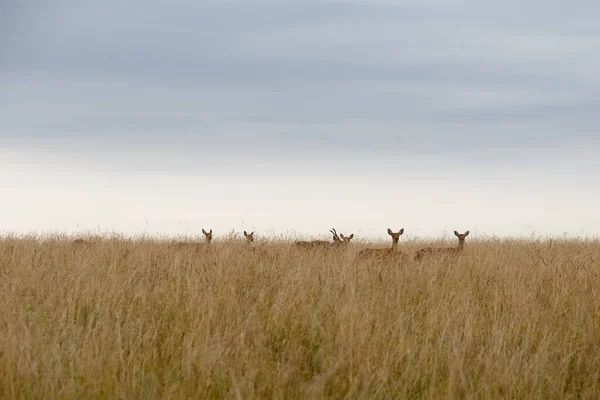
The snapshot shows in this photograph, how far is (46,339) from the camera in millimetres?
5629

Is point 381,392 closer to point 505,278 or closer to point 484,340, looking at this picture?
point 484,340

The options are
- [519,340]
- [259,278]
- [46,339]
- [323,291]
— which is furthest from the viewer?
[259,278]

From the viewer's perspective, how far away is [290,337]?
5.90 metres

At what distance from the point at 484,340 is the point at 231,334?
214 cm

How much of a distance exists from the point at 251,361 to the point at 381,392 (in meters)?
0.89

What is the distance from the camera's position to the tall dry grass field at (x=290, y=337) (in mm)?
4605

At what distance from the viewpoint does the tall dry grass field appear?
461 centimetres

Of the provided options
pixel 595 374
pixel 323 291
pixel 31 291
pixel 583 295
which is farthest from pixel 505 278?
pixel 31 291

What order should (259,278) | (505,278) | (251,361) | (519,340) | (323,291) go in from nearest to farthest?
(251,361)
(519,340)
(323,291)
(259,278)
(505,278)

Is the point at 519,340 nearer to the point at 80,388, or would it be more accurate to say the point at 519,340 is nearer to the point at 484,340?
the point at 484,340

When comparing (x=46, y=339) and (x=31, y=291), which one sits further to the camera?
(x=31, y=291)

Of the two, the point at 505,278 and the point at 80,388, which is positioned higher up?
the point at 505,278

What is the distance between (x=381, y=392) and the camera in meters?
4.60

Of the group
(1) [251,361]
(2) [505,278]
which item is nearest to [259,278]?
(2) [505,278]
